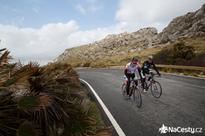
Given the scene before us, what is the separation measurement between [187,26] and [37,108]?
12553cm


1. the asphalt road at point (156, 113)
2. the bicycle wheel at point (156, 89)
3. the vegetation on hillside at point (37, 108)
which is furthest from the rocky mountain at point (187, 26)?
the vegetation on hillside at point (37, 108)

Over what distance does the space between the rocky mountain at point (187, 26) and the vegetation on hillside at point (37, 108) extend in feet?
329

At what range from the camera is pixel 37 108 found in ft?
11.7

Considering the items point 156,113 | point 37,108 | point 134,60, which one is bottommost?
point 156,113

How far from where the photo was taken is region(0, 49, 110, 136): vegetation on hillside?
11.7 feet

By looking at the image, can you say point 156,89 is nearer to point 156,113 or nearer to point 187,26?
point 156,113

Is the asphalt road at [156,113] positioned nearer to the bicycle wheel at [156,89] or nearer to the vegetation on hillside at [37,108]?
the bicycle wheel at [156,89]

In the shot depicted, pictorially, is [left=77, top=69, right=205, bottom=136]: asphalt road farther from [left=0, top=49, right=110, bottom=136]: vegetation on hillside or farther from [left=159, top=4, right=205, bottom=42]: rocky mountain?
[left=159, top=4, right=205, bottom=42]: rocky mountain

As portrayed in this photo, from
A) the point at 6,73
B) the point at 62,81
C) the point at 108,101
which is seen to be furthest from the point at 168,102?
the point at 6,73

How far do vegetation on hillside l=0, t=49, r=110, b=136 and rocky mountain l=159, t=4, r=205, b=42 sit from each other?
100m

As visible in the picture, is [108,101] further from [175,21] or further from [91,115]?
[175,21]

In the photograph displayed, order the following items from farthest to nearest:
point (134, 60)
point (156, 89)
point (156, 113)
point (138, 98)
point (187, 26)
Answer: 1. point (187, 26)
2. point (156, 89)
3. point (134, 60)
4. point (138, 98)
5. point (156, 113)

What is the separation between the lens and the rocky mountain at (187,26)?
108 metres

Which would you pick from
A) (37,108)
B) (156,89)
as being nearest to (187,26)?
(156,89)
